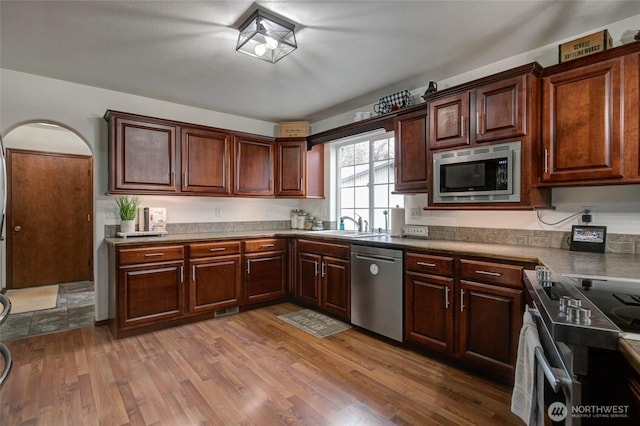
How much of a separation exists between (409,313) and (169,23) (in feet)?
9.50

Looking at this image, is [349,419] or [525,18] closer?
[349,419]

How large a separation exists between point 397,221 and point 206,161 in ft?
7.64

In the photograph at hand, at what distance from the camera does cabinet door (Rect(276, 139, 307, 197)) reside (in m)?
4.36

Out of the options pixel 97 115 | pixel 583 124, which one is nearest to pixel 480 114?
pixel 583 124

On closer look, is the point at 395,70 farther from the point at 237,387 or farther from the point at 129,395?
the point at 129,395

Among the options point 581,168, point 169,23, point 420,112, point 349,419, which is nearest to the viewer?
point 349,419

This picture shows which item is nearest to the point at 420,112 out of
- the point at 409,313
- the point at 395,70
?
the point at 395,70

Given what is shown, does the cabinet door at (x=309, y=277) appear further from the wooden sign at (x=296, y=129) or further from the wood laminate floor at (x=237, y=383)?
the wooden sign at (x=296, y=129)

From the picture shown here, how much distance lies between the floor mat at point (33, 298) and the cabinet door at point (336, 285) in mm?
3497

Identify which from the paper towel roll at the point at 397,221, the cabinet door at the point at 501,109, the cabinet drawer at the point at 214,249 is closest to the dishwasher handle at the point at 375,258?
the paper towel roll at the point at 397,221

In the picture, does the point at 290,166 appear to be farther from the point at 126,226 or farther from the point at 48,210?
the point at 48,210

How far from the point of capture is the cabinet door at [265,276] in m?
3.75

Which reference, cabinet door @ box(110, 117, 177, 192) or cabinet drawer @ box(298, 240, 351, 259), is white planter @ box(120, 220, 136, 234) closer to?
cabinet door @ box(110, 117, 177, 192)

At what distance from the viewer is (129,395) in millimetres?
2082
